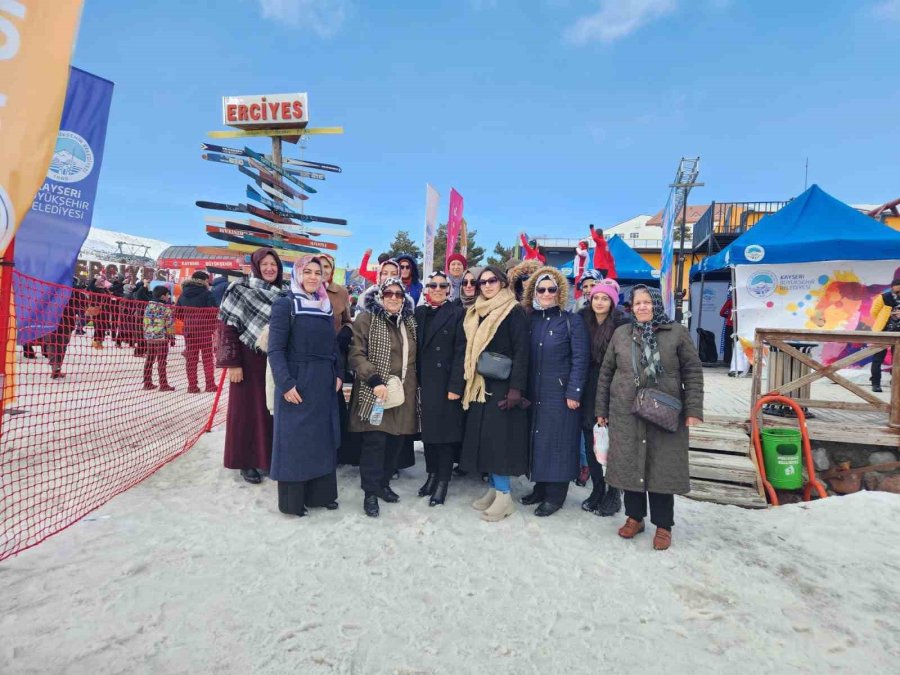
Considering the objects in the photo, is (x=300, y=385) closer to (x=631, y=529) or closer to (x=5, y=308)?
(x=5, y=308)

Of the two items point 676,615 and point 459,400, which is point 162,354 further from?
point 676,615

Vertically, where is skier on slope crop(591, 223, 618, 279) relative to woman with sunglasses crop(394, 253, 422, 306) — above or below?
above

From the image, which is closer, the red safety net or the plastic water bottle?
the red safety net

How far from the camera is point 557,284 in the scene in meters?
3.60

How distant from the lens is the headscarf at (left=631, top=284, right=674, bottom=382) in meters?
3.14

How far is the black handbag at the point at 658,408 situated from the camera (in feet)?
10.1

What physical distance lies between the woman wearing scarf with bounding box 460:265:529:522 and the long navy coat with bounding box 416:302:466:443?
0.08m

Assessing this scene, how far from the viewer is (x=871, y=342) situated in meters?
5.49

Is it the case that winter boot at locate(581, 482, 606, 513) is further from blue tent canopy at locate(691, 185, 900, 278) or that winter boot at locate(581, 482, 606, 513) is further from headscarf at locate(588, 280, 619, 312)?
blue tent canopy at locate(691, 185, 900, 278)

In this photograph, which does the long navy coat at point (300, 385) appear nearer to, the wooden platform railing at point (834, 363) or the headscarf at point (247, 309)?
the headscarf at point (247, 309)

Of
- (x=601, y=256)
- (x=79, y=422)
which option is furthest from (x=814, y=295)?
(x=79, y=422)

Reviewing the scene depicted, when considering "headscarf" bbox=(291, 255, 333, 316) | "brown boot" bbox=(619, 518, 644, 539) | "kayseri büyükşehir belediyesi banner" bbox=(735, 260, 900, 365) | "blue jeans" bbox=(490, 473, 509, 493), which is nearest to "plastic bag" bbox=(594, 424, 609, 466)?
"brown boot" bbox=(619, 518, 644, 539)

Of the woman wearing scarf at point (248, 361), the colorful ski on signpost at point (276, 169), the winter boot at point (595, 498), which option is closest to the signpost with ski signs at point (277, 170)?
the colorful ski on signpost at point (276, 169)

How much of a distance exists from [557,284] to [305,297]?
1.84m
